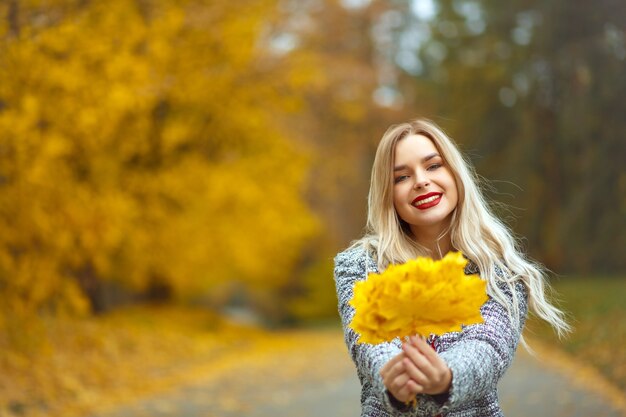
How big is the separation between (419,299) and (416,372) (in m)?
0.17

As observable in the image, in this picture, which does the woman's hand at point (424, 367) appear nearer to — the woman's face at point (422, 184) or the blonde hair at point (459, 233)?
the blonde hair at point (459, 233)

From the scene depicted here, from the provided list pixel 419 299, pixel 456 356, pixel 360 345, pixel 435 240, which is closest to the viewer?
pixel 419 299

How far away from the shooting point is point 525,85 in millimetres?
14914

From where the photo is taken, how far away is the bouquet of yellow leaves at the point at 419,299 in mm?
1911

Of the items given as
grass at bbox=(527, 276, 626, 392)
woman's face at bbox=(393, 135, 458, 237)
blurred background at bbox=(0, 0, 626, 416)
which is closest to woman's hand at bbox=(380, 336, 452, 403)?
woman's face at bbox=(393, 135, 458, 237)

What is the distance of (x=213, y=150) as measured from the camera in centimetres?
1628

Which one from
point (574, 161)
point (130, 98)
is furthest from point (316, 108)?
point (130, 98)

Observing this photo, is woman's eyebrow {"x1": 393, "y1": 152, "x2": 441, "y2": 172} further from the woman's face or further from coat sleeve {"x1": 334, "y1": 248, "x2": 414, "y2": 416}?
coat sleeve {"x1": 334, "y1": 248, "x2": 414, "y2": 416}

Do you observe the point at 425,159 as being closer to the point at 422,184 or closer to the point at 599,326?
the point at 422,184

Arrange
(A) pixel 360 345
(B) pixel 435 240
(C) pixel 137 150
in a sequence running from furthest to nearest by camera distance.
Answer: (C) pixel 137 150 < (B) pixel 435 240 < (A) pixel 360 345

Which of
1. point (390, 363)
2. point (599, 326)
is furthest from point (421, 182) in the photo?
point (599, 326)

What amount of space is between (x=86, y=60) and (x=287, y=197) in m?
10.7

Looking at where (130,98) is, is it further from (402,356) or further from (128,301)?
(128,301)

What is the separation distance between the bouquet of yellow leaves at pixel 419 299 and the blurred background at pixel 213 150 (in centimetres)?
237
